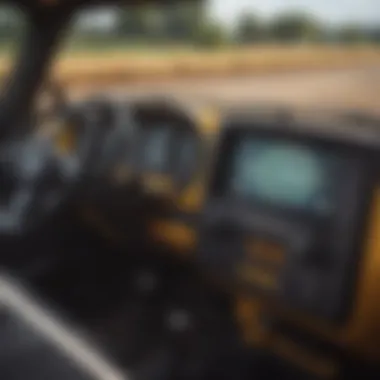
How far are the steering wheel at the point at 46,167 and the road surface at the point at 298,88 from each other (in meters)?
0.24

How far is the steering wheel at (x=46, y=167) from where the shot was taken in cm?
190

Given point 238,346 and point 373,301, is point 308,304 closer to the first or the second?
point 373,301

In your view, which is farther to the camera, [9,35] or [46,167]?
[9,35]

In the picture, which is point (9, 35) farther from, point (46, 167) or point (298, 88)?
point (298, 88)

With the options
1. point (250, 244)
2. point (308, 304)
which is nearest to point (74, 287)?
point (250, 244)

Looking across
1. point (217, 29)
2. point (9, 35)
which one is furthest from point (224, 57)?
point (9, 35)

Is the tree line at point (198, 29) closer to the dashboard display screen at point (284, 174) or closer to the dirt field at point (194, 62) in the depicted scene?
the dirt field at point (194, 62)

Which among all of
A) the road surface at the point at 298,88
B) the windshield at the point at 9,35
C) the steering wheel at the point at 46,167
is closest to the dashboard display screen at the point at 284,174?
the steering wheel at the point at 46,167

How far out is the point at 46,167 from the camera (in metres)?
1.91

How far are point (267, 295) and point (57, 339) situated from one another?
2.16ft

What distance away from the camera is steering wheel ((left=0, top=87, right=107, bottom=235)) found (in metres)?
1.90

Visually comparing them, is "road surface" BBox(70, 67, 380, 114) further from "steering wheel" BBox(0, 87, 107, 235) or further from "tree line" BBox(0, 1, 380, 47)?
"steering wheel" BBox(0, 87, 107, 235)

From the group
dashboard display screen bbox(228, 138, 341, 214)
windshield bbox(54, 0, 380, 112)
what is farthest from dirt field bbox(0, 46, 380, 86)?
dashboard display screen bbox(228, 138, 341, 214)

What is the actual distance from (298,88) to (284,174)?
2.60ft
